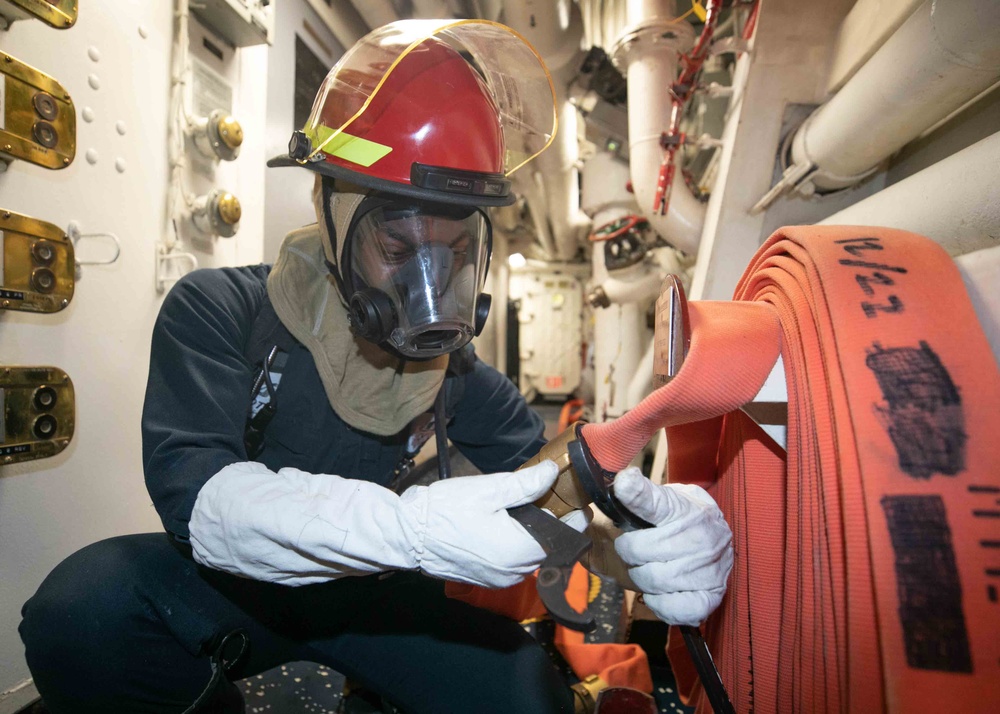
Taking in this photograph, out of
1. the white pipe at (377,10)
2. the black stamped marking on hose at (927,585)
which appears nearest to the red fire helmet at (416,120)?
the black stamped marking on hose at (927,585)

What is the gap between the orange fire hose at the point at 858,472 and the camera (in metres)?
0.45

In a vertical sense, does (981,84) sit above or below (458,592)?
above

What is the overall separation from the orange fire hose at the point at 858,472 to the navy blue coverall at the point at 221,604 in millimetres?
503

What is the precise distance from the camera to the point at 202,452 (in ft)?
2.59

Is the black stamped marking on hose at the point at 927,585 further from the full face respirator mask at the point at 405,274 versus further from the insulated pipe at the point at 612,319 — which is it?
the insulated pipe at the point at 612,319

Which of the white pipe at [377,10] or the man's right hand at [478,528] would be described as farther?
the white pipe at [377,10]

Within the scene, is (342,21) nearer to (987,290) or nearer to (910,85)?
(910,85)

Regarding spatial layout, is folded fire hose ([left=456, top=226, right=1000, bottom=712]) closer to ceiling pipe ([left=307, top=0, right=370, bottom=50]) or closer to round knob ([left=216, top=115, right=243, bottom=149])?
round knob ([left=216, top=115, right=243, bottom=149])

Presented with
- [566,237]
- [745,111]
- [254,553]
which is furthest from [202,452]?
Result: [566,237]

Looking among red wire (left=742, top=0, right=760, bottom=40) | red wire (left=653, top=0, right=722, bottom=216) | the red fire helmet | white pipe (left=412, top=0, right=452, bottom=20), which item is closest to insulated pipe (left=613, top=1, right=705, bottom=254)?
red wire (left=653, top=0, right=722, bottom=216)

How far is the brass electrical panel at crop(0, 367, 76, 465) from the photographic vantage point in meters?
1.00

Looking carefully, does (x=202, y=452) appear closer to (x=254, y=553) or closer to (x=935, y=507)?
(x=254, y=553)

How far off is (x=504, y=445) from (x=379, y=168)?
768 millimetres

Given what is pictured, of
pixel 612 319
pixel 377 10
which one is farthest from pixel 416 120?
pixel 612 319
